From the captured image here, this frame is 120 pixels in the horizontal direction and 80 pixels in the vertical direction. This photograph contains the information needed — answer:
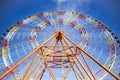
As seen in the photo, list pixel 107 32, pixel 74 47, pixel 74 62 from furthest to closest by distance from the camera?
pixel 107 32
pixel 74 62
pixel 74 47

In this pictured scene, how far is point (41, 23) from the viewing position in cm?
3541

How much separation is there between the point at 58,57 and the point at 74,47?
2260 millimetres

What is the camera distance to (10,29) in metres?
35.5

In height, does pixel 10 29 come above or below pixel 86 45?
above

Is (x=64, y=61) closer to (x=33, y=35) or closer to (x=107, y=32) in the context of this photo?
Answer: (x=33, y=35)

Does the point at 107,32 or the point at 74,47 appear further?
the point at 107,32

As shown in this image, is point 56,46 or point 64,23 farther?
point 64,23

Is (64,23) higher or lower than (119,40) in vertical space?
higher

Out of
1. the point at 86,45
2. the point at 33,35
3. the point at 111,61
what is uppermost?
the point at 33,35

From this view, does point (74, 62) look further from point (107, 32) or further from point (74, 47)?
point (107, 32)

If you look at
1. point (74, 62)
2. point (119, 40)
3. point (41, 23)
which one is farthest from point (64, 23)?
point (119, 40)

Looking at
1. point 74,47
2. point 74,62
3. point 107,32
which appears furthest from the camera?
Answer: point 107,32

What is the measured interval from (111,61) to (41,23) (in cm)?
971

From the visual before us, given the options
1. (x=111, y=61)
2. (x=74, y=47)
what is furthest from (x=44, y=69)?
(x=111, y=61)
